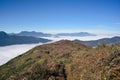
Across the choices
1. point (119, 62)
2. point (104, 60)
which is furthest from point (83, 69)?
point (119, 62)

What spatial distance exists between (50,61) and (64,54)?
13417 millimetres

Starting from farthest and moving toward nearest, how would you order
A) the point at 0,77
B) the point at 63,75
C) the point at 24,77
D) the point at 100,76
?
the point at 0,77
the point at 24,77
the point at 63,75
the point at 100,76

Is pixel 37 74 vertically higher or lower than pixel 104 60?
lower

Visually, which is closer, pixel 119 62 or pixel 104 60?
pixel 119 62

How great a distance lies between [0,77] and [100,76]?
9441 centimetres

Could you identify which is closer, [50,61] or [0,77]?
[50,61]

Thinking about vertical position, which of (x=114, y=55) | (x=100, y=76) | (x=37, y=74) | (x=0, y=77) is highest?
(x=114, y=55)

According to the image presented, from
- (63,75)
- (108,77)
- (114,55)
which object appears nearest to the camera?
(108,77)

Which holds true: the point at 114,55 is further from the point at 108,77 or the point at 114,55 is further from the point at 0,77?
the point at 0,77

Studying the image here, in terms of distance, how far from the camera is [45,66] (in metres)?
126

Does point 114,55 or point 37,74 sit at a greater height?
point 114,55

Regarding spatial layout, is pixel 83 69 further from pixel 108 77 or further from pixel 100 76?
pixel 108 77

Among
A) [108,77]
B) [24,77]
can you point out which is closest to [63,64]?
[24,77]

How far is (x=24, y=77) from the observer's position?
121500 mm
